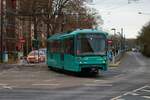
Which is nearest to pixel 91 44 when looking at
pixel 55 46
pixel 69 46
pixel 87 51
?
pixel 87 51

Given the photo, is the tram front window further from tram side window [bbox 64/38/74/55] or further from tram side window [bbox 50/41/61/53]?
tram side window [bbox 50/41/61/53]

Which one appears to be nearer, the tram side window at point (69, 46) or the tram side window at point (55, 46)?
the tram side window at point (69, 46)

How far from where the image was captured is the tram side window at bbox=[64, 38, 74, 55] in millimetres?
35781

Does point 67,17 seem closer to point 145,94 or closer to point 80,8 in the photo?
point 80,8

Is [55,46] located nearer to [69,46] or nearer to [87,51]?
[69,46]

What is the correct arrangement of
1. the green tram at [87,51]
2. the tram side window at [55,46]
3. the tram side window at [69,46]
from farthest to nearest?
the tram side window at [55,46]
the tram side window at [69,46]
the green tram at [87,51]

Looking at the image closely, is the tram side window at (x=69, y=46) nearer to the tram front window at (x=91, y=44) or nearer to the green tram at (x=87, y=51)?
the green tram at (x=87, y=51)

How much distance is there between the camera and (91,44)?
115 feet

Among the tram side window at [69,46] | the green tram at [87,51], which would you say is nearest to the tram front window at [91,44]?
the green tram at [87,51]

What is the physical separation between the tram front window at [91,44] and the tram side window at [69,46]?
802 millimetres

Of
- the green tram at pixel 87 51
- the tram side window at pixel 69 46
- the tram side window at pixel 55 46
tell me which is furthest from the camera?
the tram side window at pixel 55 46

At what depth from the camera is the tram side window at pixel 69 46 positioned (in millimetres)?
35781

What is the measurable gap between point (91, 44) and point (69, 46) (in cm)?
219

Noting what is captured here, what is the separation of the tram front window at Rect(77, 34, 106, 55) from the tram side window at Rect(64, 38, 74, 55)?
802 mm
